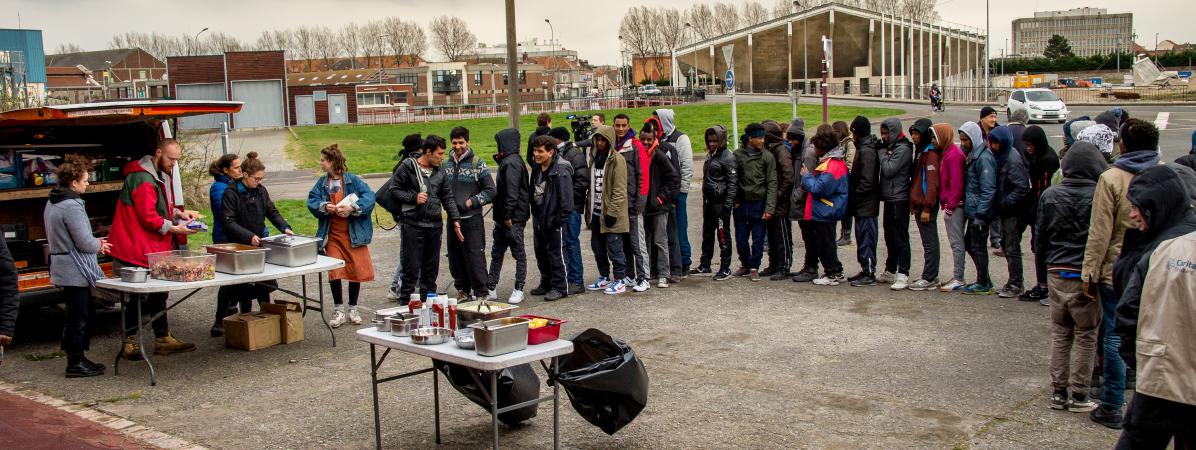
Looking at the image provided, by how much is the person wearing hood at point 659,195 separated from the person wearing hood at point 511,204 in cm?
142

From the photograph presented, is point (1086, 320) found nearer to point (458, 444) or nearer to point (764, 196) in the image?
point (458, 444)

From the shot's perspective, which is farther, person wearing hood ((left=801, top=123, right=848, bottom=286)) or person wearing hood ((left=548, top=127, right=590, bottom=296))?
person wearing hood ((left=548, top=127, right=590, bottom=296))

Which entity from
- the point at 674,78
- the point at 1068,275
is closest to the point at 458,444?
the point at 1068,275

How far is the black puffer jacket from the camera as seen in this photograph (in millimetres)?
9641

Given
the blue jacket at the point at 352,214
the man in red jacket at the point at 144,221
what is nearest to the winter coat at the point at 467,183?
the blue jacket at the point at 352,214

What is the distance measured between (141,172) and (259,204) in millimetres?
1172

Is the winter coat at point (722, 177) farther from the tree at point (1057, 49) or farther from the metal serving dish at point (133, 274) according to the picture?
the tree at point (1057, 49)

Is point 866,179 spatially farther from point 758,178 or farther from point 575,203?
point 575,203

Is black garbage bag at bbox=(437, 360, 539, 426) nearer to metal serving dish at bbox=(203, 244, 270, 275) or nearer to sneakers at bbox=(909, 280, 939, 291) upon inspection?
metal serving dish at bbox=(203, 244, 270, 275)

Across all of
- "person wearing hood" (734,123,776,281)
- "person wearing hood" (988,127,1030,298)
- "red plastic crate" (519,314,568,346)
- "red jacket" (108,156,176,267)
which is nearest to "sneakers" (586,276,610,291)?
"person wearing hood" (734,123,776,281)

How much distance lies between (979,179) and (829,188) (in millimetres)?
1548

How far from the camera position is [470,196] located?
9906 millimetres

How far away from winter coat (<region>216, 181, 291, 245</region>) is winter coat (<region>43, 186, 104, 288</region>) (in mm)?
1429

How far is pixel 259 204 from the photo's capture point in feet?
30.7
